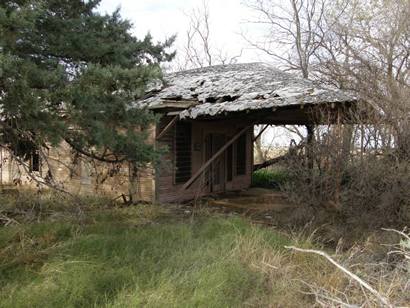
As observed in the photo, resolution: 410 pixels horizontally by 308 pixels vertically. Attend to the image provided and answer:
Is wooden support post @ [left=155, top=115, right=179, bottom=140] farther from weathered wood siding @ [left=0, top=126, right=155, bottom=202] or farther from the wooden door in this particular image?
the wooden door

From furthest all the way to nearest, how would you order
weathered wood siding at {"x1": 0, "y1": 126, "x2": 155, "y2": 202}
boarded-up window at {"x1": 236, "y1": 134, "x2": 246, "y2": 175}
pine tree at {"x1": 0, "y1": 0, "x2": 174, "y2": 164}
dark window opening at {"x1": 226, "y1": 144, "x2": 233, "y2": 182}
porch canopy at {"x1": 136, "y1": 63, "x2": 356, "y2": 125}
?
boarded-up window at {"x1": 236, "y1": 134, "x2": 246, "y2": 175}
dark window opening at {"x1": 226, "y1": 144, "x2": 233, "y2": 182}
weathered wood siding at {"x1": 0, "y1": 126, "x2": 155, "y2": 202}
porch canopy at {"x1": 136, "y1": 63, "x2": 356, "y2": 125}
pine tree at {"x1": 0, "y1": 0, "x2": 174, "y2": 164}

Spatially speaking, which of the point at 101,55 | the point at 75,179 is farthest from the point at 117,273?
the point at 75,179

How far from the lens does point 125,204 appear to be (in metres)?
10.2

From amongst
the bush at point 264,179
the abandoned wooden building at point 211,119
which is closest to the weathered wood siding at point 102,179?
the abandoned wooden building at point 211,119

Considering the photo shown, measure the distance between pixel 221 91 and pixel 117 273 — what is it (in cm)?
645

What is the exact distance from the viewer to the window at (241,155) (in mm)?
14577

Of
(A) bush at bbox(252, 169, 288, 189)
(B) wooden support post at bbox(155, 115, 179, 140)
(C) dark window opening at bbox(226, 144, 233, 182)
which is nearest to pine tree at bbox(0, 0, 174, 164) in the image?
(B) wooden support post at bbox(155, 115, 179, 140)

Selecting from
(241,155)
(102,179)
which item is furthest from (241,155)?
(102,179)

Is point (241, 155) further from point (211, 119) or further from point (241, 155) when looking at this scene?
point (211, 119)

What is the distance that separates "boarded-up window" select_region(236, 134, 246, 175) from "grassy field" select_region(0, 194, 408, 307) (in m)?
8.23

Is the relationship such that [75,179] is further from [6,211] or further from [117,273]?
[117,273]

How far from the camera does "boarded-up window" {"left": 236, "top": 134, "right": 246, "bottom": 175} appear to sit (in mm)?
14569

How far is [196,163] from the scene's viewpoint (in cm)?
1220

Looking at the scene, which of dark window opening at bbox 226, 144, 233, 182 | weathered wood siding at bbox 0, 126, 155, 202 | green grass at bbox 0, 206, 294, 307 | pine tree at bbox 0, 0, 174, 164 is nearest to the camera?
green grass at bbox 0, 206, 294, 307
